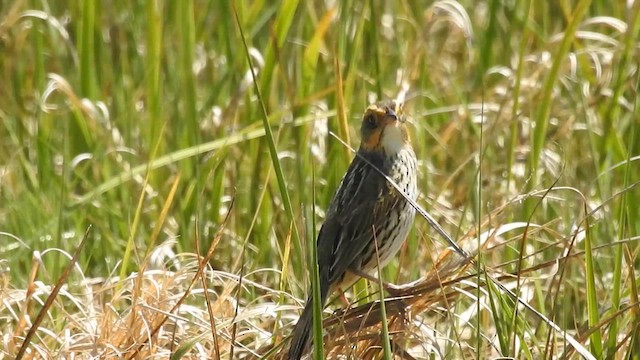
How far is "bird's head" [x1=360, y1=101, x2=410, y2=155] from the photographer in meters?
3.87

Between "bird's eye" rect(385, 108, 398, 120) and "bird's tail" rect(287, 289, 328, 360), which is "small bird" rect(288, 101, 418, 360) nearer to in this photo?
"bird's eye" rect(385, 108, 398, 120)

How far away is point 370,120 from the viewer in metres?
3.89

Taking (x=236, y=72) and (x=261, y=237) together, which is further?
(x=236, y=72)

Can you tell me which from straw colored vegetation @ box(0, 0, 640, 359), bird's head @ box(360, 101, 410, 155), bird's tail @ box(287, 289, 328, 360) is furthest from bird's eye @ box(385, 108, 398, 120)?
bird's tail @ box(287, 289, 328, 360)

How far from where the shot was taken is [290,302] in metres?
3.65

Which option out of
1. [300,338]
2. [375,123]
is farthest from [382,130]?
[300,338]

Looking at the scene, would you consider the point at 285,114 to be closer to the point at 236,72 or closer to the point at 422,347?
the point at 236,72

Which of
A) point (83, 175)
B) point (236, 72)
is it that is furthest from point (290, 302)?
point (236, 72)

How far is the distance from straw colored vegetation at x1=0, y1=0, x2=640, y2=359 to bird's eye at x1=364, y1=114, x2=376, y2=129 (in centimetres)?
8

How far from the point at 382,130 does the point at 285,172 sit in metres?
1.00

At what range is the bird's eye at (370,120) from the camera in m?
3.88

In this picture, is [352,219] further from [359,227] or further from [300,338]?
[300,338]

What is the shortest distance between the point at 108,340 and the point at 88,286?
1.62 feet

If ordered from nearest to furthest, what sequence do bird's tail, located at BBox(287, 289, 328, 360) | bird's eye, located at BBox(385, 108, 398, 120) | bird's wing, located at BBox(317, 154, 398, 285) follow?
bird's tail, located at BBox(287, 289, 328, 360) → bird's wing, located at BBox(317, 154, 398, 285) → bird's eye, located at BBox(385, 108, 398, 120)
